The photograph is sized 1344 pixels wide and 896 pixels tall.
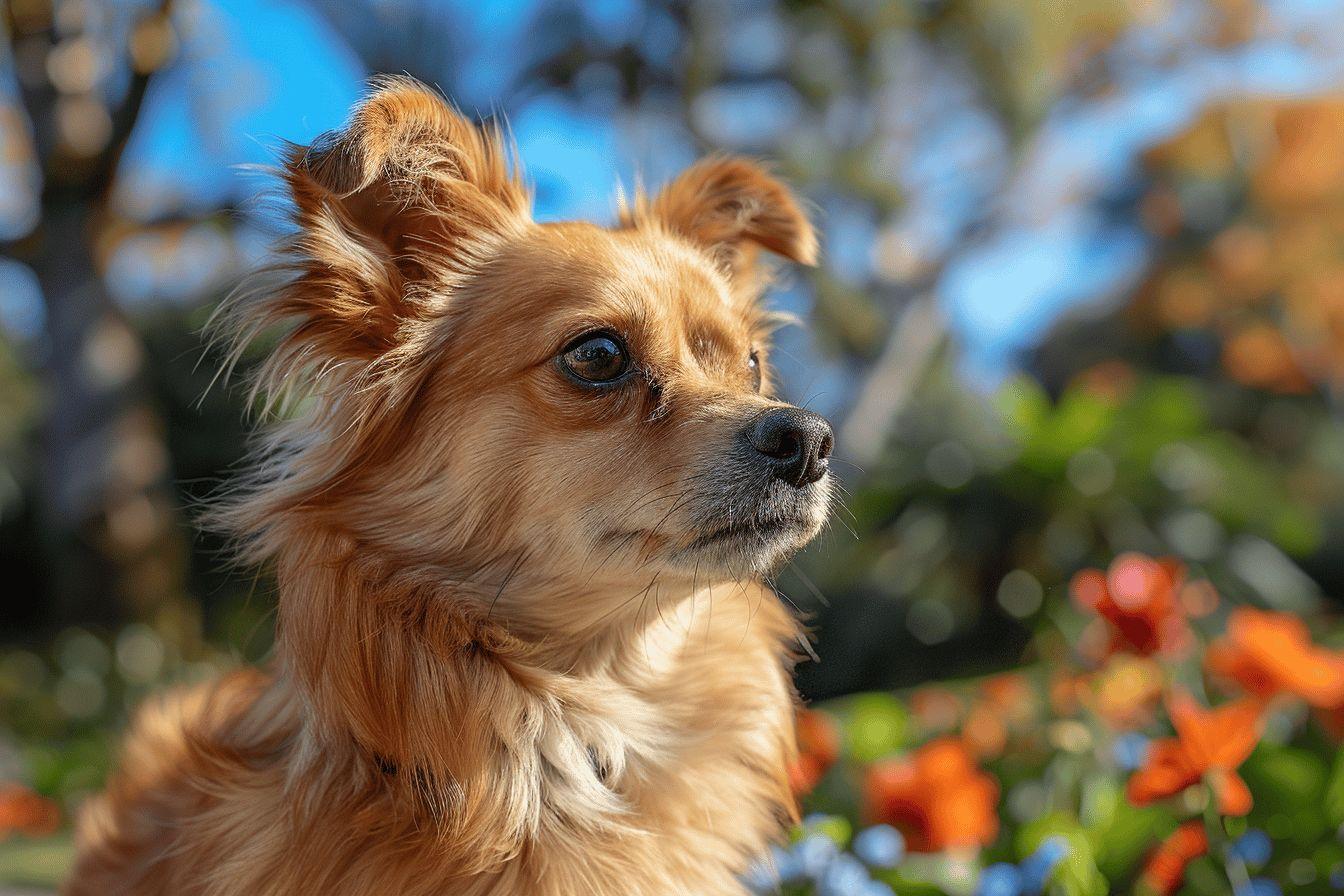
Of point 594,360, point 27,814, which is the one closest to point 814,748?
point 594,360

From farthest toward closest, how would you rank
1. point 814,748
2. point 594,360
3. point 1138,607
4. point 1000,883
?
point 814,748
point 1138,607
point 1000,883
point 594,360

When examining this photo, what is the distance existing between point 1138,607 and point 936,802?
80 centimetres

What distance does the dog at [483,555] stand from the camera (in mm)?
1945

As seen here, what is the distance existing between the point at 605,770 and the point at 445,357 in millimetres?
952

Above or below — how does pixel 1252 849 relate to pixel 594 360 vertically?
below

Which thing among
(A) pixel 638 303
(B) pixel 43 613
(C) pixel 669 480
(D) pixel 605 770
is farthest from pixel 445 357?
(B) pixel 43 613

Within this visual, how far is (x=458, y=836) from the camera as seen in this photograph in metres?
1.89

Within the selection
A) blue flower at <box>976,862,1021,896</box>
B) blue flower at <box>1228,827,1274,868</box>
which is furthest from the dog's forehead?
blue flower at <box>1228,827,1274,868</box>

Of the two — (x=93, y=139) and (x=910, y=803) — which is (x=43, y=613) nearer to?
(x=93, y=139)

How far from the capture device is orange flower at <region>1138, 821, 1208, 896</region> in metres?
2.35

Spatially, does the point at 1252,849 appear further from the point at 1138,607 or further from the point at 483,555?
the point at 483,555

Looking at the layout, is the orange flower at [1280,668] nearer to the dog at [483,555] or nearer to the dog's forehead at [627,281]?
the dog at [483,555]

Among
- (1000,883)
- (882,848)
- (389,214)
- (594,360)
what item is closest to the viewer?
(594,360)

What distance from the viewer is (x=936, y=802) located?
2625mm
